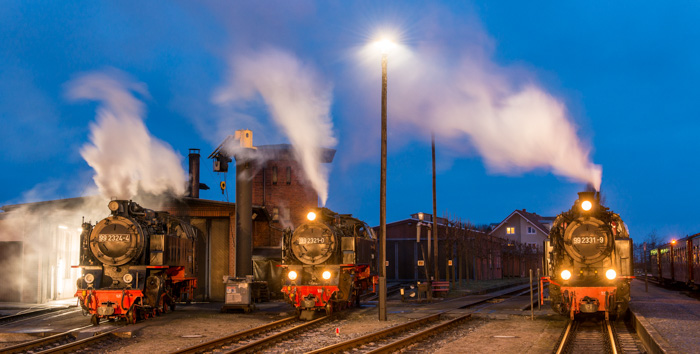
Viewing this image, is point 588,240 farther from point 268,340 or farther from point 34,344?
point 34,344

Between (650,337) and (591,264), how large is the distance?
4473mm

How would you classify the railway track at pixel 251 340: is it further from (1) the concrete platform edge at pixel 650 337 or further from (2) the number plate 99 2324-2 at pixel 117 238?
(1) the concrete platform edge at pixel 650 337

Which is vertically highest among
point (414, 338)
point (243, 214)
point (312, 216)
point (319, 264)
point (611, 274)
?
point (243, 214)

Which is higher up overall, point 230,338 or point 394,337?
point 230,338

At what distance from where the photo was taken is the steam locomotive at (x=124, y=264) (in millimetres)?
17094

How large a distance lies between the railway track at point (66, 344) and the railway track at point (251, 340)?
212 cm

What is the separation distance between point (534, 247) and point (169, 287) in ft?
188

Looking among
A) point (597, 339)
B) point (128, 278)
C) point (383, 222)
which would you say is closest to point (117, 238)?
point (128, 278)

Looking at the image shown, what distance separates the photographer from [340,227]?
69.1 feet

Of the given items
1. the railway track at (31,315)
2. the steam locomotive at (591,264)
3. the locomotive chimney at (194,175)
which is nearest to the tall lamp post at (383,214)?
the steam locomotive at (591,264)

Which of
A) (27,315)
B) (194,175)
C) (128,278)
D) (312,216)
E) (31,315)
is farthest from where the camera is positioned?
(194,175)

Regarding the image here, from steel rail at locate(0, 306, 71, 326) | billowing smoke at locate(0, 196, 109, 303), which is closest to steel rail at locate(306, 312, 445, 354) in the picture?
steel rail at locate(0, 306, 71, 326)

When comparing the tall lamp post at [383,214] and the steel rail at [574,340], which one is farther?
the tall lamp post at [383,214]

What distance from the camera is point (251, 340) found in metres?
14.0
